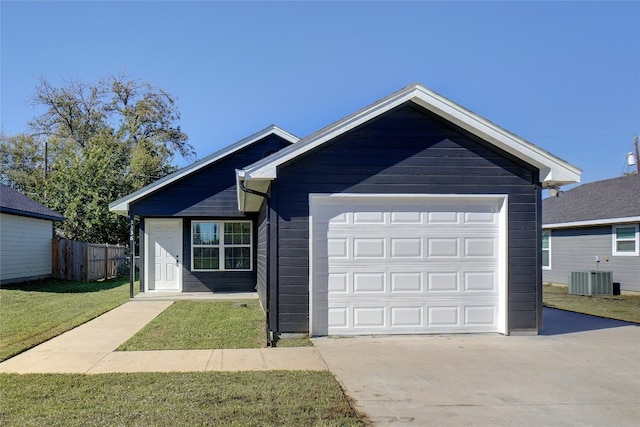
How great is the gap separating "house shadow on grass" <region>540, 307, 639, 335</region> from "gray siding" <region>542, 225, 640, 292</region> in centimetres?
661

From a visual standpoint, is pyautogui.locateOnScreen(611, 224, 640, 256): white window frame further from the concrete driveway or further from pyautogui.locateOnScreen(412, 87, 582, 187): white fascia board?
pyautogui.locateOnScreen(412, 87, 582, 187): white fascia board

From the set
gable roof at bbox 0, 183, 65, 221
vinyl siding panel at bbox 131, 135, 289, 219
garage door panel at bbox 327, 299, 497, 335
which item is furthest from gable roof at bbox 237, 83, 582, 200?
gable roof at bbox 0, 183, 65, 221

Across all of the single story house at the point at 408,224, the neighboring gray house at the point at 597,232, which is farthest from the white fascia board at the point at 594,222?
the single story house at the point at 408,224

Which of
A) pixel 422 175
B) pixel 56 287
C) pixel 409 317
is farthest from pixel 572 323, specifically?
pixel 56 287

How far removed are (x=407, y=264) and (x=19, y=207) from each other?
15210 millimetres

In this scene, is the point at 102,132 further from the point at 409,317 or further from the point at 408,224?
the point at 409,317

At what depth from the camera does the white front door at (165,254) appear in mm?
15344

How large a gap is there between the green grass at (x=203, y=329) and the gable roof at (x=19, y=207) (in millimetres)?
8338

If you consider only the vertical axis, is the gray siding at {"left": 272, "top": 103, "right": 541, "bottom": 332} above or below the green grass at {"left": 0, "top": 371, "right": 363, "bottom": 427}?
above

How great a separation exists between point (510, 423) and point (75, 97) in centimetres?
3836

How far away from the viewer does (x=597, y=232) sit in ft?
57.5

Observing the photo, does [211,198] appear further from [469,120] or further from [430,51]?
[469,120]

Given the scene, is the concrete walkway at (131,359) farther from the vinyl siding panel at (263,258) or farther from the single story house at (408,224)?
the vinyl siding panel at (263,258)

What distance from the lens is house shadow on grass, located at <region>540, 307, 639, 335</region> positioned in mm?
9023
